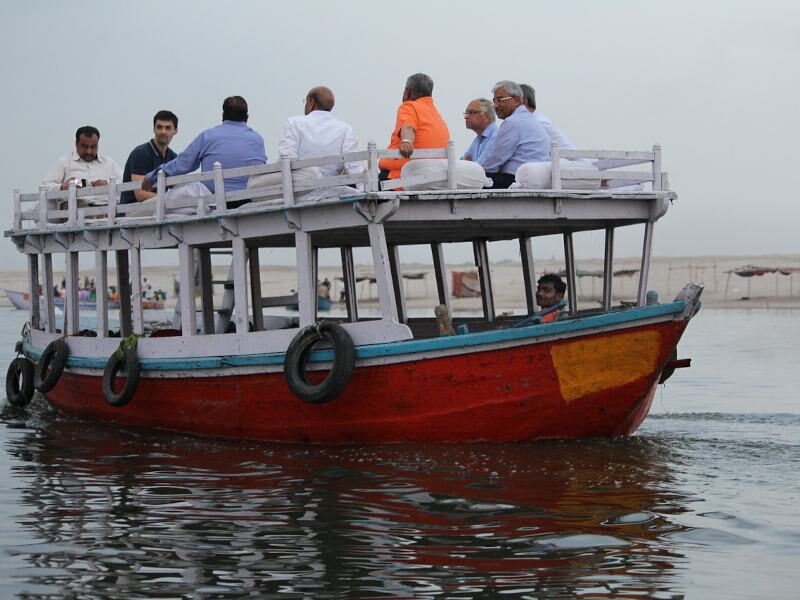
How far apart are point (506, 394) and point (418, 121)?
9.52 ft

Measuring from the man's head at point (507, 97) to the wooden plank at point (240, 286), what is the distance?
9.90 ft

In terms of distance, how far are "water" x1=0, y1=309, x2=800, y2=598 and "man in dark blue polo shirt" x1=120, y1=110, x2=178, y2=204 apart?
3219 millimetres

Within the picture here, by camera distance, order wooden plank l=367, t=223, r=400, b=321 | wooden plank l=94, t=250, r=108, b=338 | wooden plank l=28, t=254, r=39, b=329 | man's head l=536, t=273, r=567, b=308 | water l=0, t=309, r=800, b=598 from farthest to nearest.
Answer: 1. wooden plank l=28, t=254, r=39, b=329
2. wooden plank l=94, t=250, r=108, b=338
3. man's head l=536, t=273, r=567, b=308
4. wooden plank l=367, t=223, r=400, b=321
5. water l=0, t=309, r=800, b=598

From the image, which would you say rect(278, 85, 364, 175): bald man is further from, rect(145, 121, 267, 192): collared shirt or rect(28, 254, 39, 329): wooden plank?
rect(28, 254, 39, 329): wooden plank

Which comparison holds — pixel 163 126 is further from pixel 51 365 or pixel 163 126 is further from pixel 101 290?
pixel 51 365

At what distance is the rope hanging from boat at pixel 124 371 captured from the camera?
1347 centimetres

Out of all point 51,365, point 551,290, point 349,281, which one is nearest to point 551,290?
point 551,290

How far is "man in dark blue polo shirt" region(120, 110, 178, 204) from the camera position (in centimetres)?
1470

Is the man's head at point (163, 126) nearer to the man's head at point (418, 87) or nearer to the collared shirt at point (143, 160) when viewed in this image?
the collared shirt at point (143, 160)

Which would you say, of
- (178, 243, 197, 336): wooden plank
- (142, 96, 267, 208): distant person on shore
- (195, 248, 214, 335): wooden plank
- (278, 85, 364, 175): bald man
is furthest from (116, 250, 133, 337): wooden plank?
(278, 85, 364, 175): bald man

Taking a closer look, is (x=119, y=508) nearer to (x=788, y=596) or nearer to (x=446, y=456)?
(x=446, y=456)

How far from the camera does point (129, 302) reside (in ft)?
49.4

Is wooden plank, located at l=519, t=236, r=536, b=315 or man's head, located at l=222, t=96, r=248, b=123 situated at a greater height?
man's head, located at l=222, t=96, r=248, b=123

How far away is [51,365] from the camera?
15266 mm
